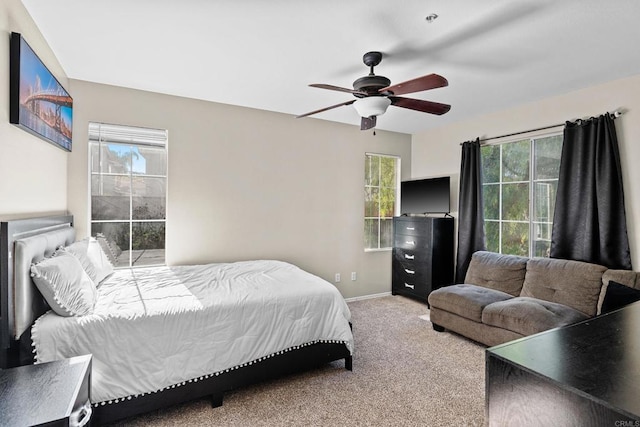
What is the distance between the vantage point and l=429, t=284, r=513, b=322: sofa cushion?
3090mm

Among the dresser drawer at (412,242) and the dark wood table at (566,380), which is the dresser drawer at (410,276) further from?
the dark wood table at (566,380)

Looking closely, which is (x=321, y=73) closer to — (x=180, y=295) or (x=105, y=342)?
(x=180, y=295)

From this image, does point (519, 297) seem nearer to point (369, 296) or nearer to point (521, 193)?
point (521, 193)

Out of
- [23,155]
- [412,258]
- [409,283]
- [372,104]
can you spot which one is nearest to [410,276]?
[409,283]

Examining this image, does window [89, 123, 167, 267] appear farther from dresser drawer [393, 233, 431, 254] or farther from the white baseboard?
dresser drawer [393, 233, 431, 254]

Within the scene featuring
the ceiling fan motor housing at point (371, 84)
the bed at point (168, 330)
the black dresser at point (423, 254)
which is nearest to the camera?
the bed at point (168, 330)

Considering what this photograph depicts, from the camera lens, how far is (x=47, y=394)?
1.26 meters

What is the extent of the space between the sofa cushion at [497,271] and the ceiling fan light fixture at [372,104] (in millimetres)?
2331

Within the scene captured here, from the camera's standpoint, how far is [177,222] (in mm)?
3486

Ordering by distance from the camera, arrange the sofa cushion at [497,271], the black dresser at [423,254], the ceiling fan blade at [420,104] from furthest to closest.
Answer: the black dresser at [423,254] → the sofa cushion at [497,271] → the ceiling fan blade at [420,104]

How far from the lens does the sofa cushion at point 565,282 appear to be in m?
2.84

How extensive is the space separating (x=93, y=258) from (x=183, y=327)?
1.14 meters

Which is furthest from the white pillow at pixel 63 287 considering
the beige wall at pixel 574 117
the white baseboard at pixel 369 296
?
the beige wall at pixel 574 117

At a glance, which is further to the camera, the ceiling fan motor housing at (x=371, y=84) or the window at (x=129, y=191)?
the window at (x=129, y=191)
